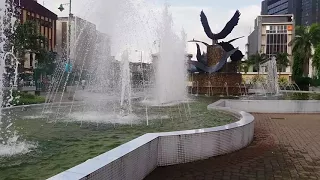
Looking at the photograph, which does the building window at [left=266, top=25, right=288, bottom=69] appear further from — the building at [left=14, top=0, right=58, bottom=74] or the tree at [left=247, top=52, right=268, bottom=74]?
the building at [left=14, top=0, right=58, bottom=74]

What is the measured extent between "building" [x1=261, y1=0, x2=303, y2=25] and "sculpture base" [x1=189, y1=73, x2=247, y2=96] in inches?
4281

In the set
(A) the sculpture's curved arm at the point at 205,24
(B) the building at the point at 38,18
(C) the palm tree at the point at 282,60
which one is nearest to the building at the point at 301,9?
(C) the palm tree at the point at 282,60

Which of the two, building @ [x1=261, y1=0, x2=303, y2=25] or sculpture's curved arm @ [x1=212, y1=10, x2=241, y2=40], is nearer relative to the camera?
sculpture's curved arm @ [x1=212, y1=10, x2=241, y2=40]

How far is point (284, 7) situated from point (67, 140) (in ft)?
452

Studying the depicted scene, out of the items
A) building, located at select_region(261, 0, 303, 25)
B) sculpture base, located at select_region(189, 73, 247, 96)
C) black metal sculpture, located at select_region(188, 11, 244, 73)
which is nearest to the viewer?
sculpture base, located at select_region(189, 73, 247, 96)

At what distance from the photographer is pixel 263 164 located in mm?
6043

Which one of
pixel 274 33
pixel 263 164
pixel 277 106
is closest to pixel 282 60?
pixel 274 33

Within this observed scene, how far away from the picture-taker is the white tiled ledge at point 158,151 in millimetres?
3971

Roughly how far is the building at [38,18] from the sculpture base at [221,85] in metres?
27.7

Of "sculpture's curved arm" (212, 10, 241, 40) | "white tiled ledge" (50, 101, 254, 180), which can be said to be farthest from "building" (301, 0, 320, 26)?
"white tiled ledge" (50, 101, 254, 180)

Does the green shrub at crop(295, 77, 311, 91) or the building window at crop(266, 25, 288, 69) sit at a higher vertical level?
the building window at crop(266, 25, 288, 69)

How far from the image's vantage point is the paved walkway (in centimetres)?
538

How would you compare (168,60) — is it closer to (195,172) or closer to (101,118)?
(101,118)

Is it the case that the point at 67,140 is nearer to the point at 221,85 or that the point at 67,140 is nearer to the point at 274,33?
the point at 221,85
